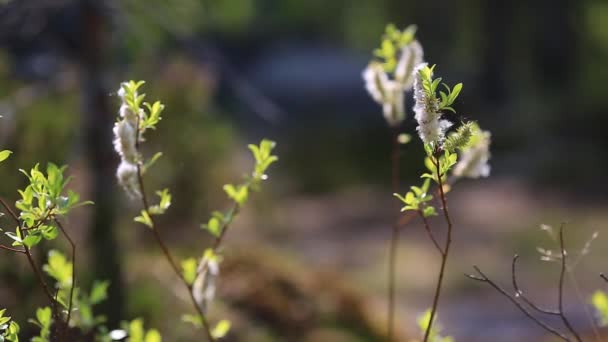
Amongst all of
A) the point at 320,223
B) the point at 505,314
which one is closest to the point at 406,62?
the point at 505,314

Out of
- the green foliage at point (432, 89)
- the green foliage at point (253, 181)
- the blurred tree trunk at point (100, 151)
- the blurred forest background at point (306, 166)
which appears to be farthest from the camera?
the blurred forest background at point (306, 166)

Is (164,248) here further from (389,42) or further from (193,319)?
(389,42)

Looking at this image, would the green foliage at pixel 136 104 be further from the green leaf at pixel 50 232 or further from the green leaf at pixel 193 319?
the green leaf at pixel 193 319

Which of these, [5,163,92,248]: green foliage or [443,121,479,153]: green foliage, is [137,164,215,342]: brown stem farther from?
[443,121,479,153]: green foliage

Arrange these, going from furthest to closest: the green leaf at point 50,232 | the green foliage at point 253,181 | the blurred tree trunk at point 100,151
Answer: the blurred tree trunk at point 100,151 < the green foliage at point 253,181 < the green leaf at point 50,232

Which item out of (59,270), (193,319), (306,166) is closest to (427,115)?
(193,319)

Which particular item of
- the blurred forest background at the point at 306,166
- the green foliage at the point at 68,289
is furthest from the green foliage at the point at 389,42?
the green foliage at the point at 68,289

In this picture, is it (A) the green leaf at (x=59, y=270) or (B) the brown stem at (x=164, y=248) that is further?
(A) the green leaf at (x=59, y=270)
